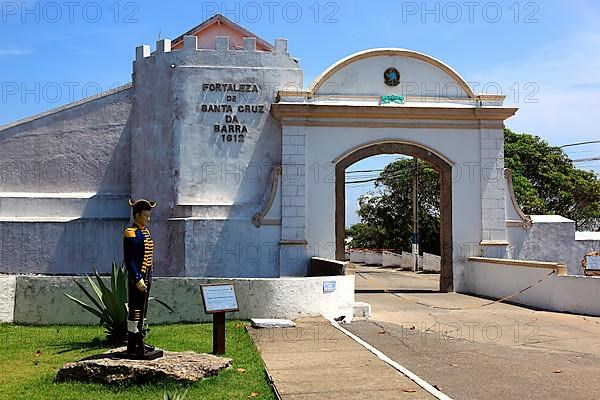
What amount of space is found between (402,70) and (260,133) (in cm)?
445

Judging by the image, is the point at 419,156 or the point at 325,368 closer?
the point at 325,368

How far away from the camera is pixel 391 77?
20109 mm

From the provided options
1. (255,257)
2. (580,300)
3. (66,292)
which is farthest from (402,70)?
(66,292)

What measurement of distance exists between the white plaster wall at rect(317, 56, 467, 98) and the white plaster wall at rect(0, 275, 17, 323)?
10.2 meters

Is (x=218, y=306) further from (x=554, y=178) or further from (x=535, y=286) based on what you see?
(x=554, y=178)

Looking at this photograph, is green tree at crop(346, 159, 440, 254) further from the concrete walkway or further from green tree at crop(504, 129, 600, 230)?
the concrete walkway

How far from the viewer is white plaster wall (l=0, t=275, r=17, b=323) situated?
12.5m

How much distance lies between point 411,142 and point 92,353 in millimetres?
12566

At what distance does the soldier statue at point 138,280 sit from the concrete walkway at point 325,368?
1552 millimetres

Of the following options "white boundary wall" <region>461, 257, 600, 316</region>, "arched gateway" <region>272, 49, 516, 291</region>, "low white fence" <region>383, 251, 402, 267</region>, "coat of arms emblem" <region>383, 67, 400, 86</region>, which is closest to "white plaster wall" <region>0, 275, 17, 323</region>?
"arched gateway" <region>272, 49, 516, 291</region>

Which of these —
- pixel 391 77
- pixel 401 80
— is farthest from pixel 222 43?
pixel 401 80

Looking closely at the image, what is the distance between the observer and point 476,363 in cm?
928

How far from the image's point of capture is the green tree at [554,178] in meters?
37.8

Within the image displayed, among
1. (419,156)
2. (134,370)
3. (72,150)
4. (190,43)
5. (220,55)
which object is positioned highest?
(190,43)
